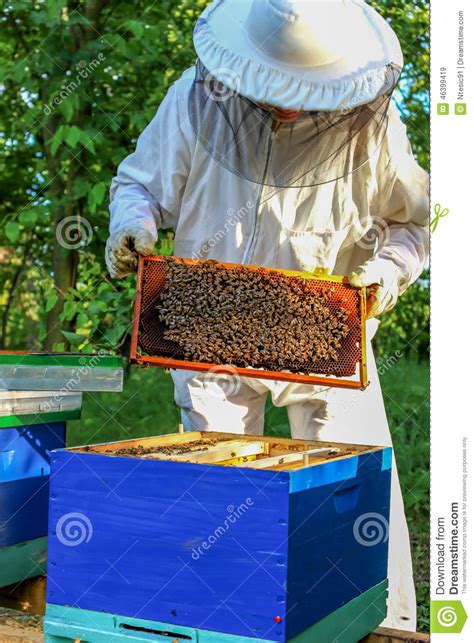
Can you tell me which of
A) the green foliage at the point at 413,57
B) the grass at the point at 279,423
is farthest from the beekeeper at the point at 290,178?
the green foliage at the point at 413,57

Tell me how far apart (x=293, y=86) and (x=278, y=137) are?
303mm

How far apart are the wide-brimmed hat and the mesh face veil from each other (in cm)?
12

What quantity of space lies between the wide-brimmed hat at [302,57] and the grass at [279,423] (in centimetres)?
287

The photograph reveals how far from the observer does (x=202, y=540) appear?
194 centimetres

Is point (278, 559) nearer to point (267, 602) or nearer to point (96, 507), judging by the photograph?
point (267, 602)

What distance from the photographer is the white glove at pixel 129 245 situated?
2.73 m

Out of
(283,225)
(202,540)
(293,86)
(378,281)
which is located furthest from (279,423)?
(202,540)

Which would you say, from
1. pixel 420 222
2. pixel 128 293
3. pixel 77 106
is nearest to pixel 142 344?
pixel 420 222

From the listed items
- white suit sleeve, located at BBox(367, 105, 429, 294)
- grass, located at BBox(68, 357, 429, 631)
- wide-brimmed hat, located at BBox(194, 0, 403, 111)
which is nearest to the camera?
wide-brimmed hat, located at BBox(194, 0, 403, 111)

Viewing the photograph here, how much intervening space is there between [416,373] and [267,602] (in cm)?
670

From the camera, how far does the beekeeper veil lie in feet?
8.27

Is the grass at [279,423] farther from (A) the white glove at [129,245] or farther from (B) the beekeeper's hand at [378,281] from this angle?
(A) the white glove at [129,245]

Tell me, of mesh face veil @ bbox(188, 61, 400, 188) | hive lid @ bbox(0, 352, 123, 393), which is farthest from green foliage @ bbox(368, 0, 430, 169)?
hive lid @ bbox(0, 352, 123, 393)

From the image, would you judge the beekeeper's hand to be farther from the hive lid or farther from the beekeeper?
the hive lid
